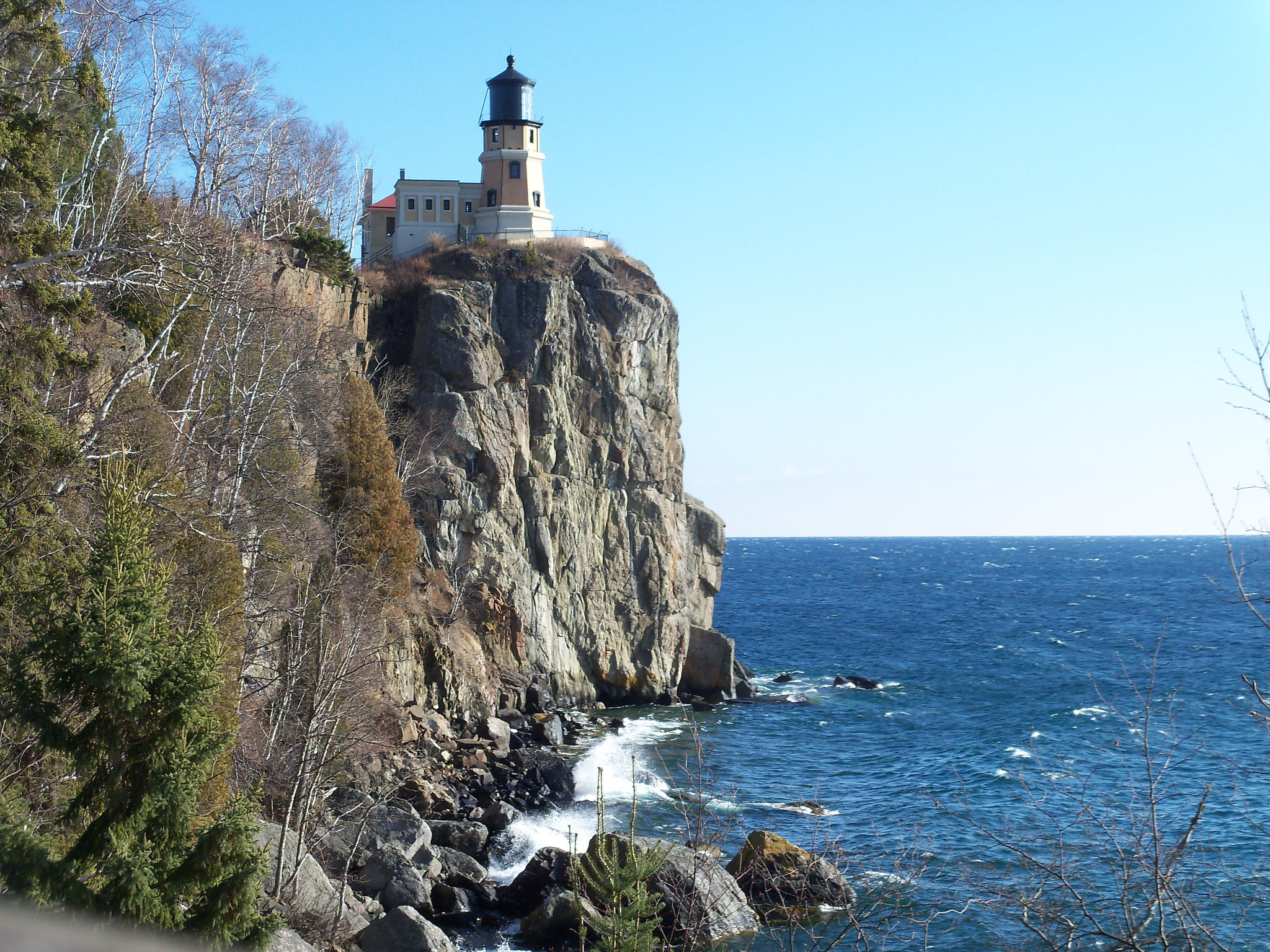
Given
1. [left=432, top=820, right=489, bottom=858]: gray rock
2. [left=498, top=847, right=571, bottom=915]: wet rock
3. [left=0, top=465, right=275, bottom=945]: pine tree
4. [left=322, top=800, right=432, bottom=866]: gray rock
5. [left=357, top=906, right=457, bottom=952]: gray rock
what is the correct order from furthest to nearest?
1. [left=432, top=820, right=489, bottom=858]: gray rock
2. [left=498, top=847, right=571, bottom=915]: wet rock
3. [left=322, top=800, right=432, bottom=866]: gray rock
4. [left=357, top=906, right=457, bottom=952]: gray rock
5. [left=0, top=465, right=275, bottom=945]: pine tree

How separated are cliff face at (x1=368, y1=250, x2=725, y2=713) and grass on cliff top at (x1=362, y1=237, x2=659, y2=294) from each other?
0.15 metres

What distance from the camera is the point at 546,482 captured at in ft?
168

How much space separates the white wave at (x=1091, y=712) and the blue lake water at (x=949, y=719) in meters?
0.13

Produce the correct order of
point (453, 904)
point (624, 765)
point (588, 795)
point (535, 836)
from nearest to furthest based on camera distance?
point (453, 904), point (535, 836), point (588, 795), point (624, 765)

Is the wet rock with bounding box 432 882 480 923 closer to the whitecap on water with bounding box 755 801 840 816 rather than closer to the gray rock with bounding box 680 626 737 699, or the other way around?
the whitecap on water with bounding box 755 801 840 816

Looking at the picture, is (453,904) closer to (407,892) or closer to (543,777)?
(407,892)

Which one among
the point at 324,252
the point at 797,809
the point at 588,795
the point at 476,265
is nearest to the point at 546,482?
the point at 476,265

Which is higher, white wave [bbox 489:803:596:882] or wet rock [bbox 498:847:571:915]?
wet rock [bbox 498:847:571:915]

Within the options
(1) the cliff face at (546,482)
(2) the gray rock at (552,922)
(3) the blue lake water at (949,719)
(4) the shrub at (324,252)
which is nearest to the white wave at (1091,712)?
(3) the blue lake water at (949,719)

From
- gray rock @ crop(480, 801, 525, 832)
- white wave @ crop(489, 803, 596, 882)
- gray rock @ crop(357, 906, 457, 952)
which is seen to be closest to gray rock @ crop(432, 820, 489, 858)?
white wave @ crop(489, 803, 596, 882)

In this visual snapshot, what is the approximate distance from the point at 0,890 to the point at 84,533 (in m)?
8.12

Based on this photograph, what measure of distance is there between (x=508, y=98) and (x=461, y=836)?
160 ft

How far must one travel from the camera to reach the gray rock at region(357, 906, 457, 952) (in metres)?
19.4

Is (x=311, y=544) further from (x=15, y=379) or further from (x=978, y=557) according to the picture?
(x=978, y=557)
